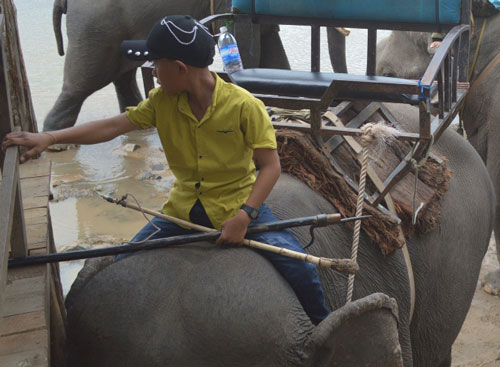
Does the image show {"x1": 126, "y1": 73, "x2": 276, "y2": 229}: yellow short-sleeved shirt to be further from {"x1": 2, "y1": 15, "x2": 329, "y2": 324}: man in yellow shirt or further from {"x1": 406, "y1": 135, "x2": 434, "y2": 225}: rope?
{"x1": 406, "y1": 135, "x2": 434, "y2": 225}: rope

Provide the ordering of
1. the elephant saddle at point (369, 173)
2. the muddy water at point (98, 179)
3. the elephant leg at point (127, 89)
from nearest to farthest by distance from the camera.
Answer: the elephant saddle at point (369, 173)
the muddy water at point (98, 179)
the elephant leg at point (127, 89)

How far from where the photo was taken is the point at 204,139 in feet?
7.75

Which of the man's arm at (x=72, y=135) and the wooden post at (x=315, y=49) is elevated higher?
the man's arm at (x=72, y=135)

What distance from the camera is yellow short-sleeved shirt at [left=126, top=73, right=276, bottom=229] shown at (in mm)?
2340

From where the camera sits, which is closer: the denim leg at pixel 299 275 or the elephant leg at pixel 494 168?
the denim leg at pixel 299 275

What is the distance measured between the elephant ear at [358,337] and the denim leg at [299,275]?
23 centimetres

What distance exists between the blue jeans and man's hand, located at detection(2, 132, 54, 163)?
37 centimetres

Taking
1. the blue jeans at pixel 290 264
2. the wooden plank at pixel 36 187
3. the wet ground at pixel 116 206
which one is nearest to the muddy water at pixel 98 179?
the wet ground at pixel 116 206

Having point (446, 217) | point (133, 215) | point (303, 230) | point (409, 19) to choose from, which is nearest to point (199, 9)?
point (133, 215)

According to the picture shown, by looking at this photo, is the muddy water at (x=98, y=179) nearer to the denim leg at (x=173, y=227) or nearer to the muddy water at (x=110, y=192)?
the muddy water at (x=110, y=192)

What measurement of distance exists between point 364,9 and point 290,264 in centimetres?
205

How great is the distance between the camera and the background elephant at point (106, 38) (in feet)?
24.0

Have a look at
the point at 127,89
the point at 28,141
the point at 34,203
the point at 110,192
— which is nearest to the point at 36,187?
the point at 34,203

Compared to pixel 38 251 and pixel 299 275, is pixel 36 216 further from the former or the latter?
pixel 299 275
